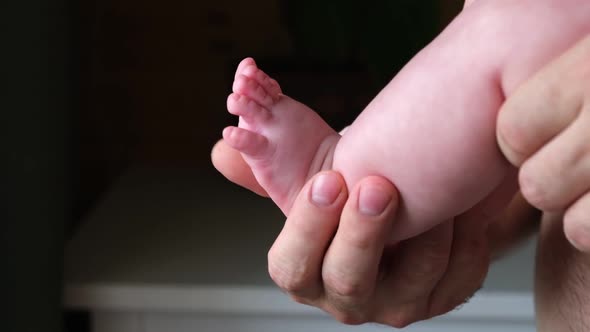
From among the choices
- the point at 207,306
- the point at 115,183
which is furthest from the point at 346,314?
the point at 115,183

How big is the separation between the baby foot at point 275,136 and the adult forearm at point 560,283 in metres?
0.19

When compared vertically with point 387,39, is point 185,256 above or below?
below

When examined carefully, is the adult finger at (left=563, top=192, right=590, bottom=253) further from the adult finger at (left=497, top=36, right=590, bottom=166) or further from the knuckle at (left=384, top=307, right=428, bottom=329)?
the knuckle at (left=384, top=307, right=428, bottom=329)

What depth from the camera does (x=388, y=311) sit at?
602 mm

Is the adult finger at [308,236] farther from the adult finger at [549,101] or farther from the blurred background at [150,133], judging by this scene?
the blurred background at [150,133]

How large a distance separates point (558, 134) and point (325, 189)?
0.16 m

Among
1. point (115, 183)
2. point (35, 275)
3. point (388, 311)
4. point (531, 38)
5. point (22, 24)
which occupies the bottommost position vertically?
point (115, 183)

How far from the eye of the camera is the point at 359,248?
491mm

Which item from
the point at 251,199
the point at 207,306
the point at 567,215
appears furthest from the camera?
the point at 251,199

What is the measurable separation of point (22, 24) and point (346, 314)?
0.53 m

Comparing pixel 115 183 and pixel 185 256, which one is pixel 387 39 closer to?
pixel 185 256

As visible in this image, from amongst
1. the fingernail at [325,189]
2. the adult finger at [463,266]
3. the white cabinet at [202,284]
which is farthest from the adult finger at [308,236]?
the white cabinet at [202,284]

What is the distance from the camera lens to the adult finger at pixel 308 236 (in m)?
0.47

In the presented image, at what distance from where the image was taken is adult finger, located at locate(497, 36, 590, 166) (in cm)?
34
